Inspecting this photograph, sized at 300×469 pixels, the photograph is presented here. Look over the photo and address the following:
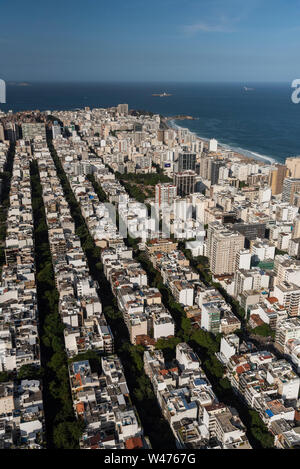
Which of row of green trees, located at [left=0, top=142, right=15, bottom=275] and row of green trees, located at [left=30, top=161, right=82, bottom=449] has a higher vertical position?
row of green trees, located at [left=0, top=142, right=15, bottom=275]

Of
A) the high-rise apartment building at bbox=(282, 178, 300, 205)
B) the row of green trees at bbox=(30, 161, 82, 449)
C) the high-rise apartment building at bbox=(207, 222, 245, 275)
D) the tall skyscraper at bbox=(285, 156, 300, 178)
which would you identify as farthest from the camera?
Result: the tall skyscraper at bbox=(285, 156, 300, 178)

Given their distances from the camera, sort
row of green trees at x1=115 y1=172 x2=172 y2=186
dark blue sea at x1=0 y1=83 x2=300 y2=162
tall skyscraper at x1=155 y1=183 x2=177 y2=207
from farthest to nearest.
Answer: dark blue sea at x1=0 y1=83 x2=300 y2=162 < row of green trees at x1=115 y1=172 x2=172 y2=186 < tall skyscraper at x1=155 y1=183 x2=177 y2=207

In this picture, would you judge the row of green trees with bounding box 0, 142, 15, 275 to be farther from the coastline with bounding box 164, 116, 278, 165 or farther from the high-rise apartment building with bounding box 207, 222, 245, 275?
the coastline with bounding box 164, 116, 278, 165

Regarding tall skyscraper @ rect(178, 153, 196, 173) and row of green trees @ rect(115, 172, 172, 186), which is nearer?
row of green trees @ rect(115, 172, 172, 186)

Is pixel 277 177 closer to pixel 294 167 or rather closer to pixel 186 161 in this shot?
pixel 294 167

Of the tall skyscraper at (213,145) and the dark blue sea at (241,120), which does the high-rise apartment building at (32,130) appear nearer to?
the tall skyscraper at (213,145)

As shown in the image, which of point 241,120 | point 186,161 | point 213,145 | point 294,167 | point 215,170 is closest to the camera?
point 294,167

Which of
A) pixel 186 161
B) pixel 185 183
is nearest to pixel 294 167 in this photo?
pixel 186 161

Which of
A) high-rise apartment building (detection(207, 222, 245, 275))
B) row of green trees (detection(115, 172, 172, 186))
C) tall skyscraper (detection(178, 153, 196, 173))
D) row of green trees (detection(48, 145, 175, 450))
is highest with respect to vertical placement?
tall skyscraper (detection(178, 153, 196, 173))

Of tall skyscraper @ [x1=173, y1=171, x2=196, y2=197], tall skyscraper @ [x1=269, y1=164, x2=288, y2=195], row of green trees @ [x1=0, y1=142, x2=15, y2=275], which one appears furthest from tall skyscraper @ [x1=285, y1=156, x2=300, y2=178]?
row of green trees @ [x1=0, y1=142, x2=15, y2=275]
